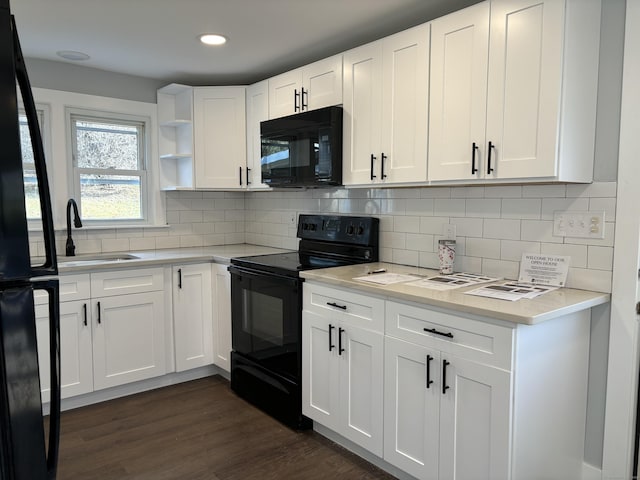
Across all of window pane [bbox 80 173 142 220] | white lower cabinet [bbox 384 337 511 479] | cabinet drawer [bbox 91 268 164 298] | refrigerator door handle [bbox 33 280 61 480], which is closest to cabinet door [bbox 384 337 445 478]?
white lower cabinet [bbox 384 337 511 479]

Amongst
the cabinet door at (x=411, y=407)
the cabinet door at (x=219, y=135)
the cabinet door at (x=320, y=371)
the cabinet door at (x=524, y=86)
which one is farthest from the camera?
the cabinet door at (x=219, y=135)

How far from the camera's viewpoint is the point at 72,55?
10.1 feet

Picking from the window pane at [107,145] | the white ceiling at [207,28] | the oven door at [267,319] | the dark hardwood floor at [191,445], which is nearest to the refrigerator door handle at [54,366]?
the dark hardwood floor at [191,445]

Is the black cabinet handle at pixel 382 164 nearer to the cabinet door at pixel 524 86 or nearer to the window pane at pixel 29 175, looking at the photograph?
the cabinet door at pixel 524 86

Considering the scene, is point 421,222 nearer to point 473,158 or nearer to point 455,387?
point 473,158

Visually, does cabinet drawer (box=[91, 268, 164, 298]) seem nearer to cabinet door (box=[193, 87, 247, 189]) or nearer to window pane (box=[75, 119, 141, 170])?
cabinet door (box=[193, 87, 247, 189])

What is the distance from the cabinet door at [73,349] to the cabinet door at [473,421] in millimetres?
2162

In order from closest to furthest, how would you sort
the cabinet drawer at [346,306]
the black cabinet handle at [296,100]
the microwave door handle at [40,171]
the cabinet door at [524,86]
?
the microwave door handle at [40,171] → the cabinet door at [524,86] → the cabinet drawer at [346,306] → the black cabinet handle at [296,100]

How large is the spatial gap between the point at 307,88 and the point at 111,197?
5.75 ft

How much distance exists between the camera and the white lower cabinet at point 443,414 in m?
1.70

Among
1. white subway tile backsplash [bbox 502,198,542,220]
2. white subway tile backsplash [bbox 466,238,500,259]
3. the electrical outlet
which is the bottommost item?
white subway tile backsplash [bbox 466,238,500,259]

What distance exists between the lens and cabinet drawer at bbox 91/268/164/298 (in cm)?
291

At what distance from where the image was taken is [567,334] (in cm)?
187

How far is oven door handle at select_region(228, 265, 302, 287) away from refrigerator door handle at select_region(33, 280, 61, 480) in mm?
1520
